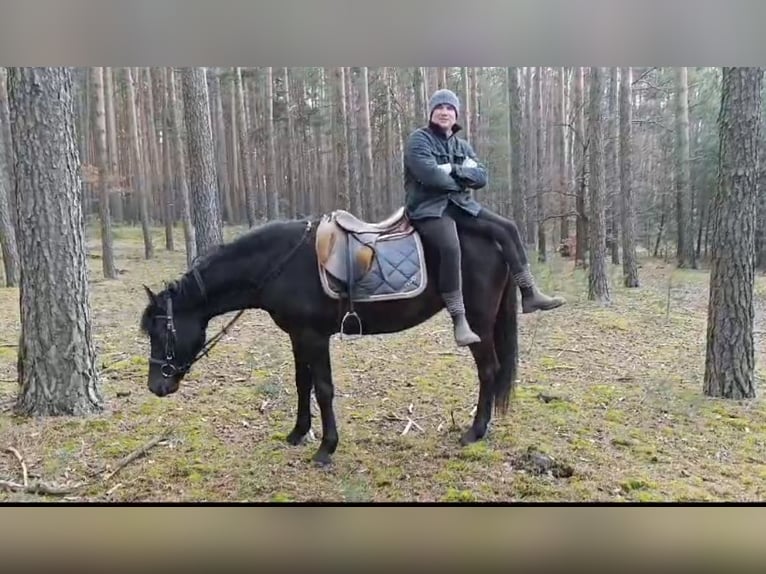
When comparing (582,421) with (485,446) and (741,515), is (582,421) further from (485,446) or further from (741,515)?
(741,515)

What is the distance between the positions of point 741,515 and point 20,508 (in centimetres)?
277

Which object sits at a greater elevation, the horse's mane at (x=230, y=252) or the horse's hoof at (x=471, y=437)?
the horse's mane at (x=230, y=252)

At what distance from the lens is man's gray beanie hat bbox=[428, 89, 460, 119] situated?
2.01 metres

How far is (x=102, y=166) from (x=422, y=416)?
1513 mm

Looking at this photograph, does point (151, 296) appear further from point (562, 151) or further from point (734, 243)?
point (734, 243)

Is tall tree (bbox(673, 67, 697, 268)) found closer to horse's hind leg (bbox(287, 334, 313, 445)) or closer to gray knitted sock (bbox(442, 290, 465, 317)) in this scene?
gray knitted sock (bbox(442, 290, 465, 317))

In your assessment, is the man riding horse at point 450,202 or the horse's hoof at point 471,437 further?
the horse's hoof at point 471,437

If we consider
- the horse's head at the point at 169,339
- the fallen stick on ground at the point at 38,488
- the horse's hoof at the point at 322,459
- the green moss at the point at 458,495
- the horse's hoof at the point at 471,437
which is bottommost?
the green moss at the point at 458,495

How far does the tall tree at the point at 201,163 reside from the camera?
6.84 ft

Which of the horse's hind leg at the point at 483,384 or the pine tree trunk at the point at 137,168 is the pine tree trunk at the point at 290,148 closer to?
the pine tree trunk at the point at 137,168

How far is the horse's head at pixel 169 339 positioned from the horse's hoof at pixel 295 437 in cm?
46

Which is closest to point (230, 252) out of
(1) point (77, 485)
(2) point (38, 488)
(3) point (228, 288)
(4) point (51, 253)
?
(3) point (228, 288)

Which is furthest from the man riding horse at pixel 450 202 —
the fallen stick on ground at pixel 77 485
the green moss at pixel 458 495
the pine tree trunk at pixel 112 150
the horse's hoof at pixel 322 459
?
the fallen stick on ground at pixel 77 485
